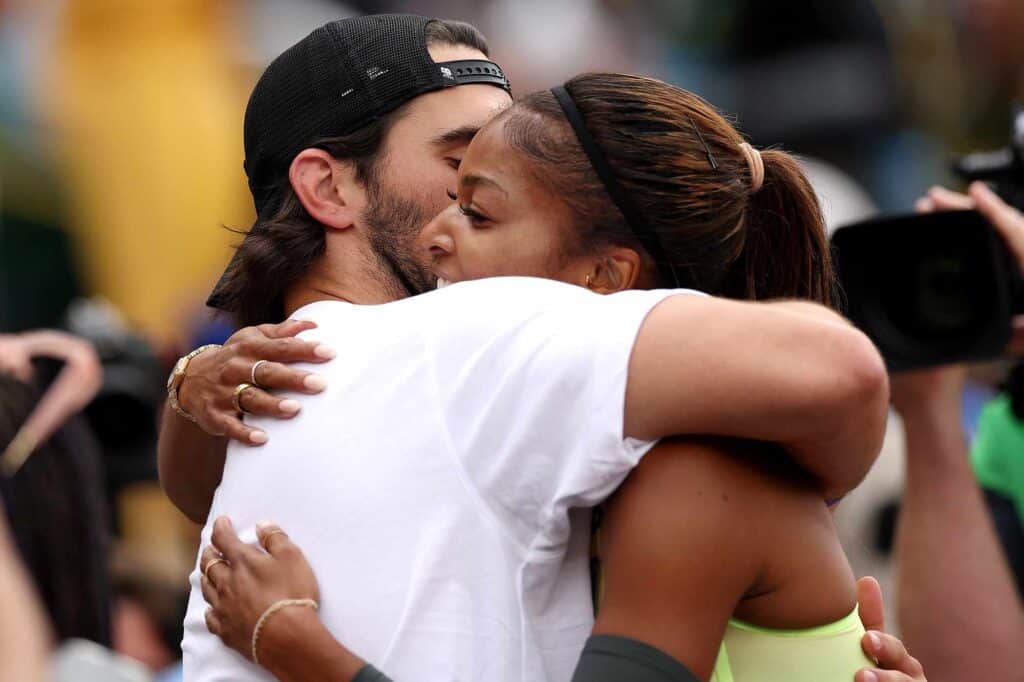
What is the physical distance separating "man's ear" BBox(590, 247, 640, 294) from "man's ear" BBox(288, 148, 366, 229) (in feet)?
1.81

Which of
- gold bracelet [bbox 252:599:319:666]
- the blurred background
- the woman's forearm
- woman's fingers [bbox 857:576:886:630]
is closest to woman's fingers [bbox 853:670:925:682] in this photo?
woman's fingers [bbox 857:576:886:630]

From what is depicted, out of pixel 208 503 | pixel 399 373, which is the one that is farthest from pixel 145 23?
pixel 399 373

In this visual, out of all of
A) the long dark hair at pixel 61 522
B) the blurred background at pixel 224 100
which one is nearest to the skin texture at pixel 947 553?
the long dark hair at pixel 61 522

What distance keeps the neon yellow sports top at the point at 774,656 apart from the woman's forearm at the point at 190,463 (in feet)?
3.04

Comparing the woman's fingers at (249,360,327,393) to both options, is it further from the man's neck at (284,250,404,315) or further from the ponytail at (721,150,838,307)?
the ponytail at (721,150,838,307)

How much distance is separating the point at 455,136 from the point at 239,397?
683mm

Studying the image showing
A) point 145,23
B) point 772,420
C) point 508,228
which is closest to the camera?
point 772,420

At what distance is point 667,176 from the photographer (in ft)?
7.12

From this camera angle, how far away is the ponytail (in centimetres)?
230

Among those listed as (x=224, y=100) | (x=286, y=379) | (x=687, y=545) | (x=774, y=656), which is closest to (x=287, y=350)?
(x=286, y=379)

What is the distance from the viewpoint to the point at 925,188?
925cm

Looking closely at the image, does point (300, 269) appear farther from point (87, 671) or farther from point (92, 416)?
point (92, 416)

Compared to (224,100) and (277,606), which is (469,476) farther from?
(224,100)

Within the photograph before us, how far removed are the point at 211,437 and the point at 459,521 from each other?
692 mm
